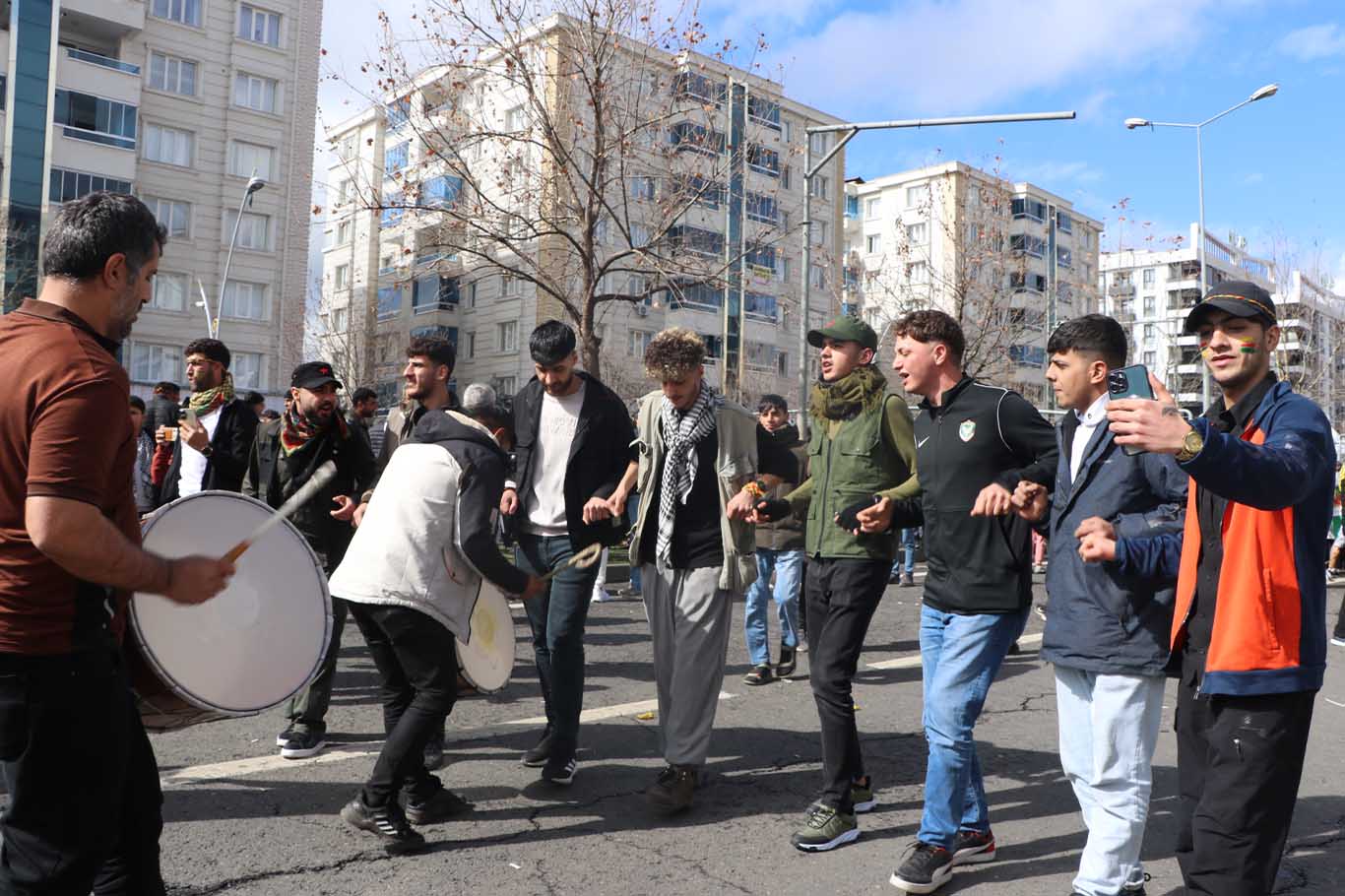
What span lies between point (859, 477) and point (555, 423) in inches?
60.6

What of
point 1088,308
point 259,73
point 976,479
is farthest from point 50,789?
point 1088,308

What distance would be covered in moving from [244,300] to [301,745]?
127ft

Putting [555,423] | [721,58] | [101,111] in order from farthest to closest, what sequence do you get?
[101,111]
[721,58]
[555,423]

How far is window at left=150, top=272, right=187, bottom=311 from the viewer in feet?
126

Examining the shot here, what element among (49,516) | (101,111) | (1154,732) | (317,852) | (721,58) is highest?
(101,111)

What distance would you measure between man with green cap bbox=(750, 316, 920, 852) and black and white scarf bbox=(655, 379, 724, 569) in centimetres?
40

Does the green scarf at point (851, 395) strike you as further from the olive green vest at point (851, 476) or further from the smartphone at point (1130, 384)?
the smartphone at point (1130, 384)

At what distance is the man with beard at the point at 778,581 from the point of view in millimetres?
7883

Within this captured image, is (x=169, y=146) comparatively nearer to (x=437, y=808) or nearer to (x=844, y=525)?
(x=437, y=808)

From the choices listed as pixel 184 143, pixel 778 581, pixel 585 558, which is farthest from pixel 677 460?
pixel 184 143

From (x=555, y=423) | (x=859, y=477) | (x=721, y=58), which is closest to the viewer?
(x=859, y=477)

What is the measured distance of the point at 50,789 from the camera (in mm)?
2383

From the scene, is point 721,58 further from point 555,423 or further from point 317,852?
point 317,852

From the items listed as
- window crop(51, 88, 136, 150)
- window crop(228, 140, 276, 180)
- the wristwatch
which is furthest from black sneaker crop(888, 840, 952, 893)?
window crop(228, 140, 276, 180)
